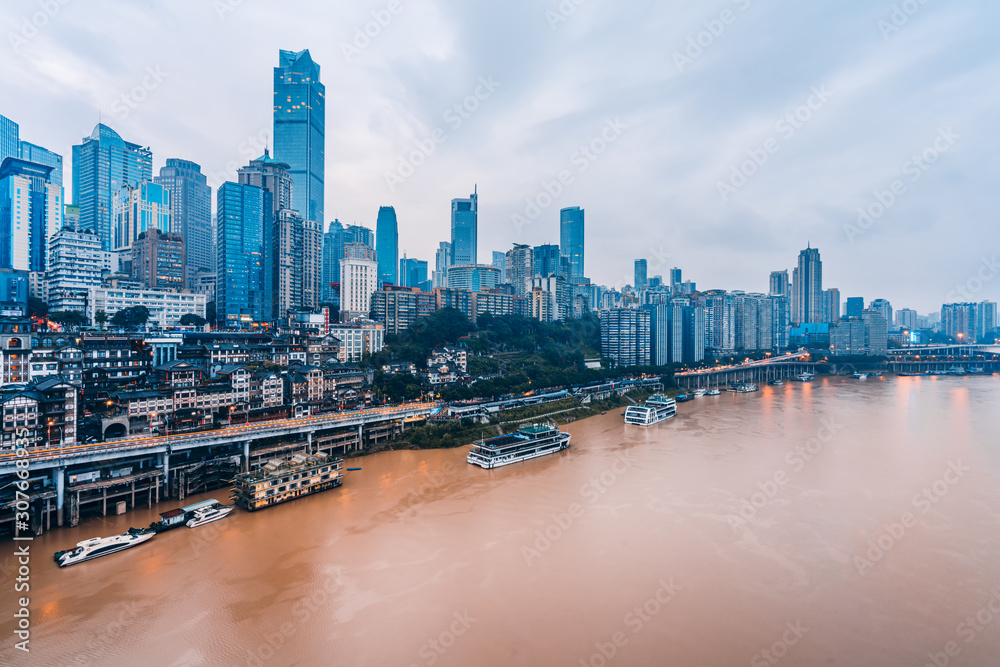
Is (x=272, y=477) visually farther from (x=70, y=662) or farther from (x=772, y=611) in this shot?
(x=772, y=611)

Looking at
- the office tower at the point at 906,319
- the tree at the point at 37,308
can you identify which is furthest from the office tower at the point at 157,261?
the office tower at the point at 906,319

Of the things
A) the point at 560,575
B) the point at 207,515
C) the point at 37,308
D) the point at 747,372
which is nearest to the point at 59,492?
the point at 207,515

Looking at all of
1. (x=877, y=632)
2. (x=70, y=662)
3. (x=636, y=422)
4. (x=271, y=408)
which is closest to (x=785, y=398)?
(x=636, y=422)

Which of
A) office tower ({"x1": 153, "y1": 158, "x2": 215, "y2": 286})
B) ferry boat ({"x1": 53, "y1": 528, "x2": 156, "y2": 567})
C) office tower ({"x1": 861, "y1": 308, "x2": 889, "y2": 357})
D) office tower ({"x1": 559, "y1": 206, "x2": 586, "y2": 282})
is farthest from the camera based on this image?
office tower ({"x1": 559, "y1": 206, "x2": 586, "y2": 282})

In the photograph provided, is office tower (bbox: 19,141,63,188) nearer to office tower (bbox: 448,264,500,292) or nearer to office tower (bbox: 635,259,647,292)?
office tower (bbox: 448,264,500,292)

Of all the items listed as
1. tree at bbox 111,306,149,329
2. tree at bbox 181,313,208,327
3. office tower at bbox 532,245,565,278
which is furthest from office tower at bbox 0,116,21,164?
office tower at bbox 532,245,565,278

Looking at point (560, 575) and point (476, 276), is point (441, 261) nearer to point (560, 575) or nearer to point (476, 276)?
point (476, 276)
